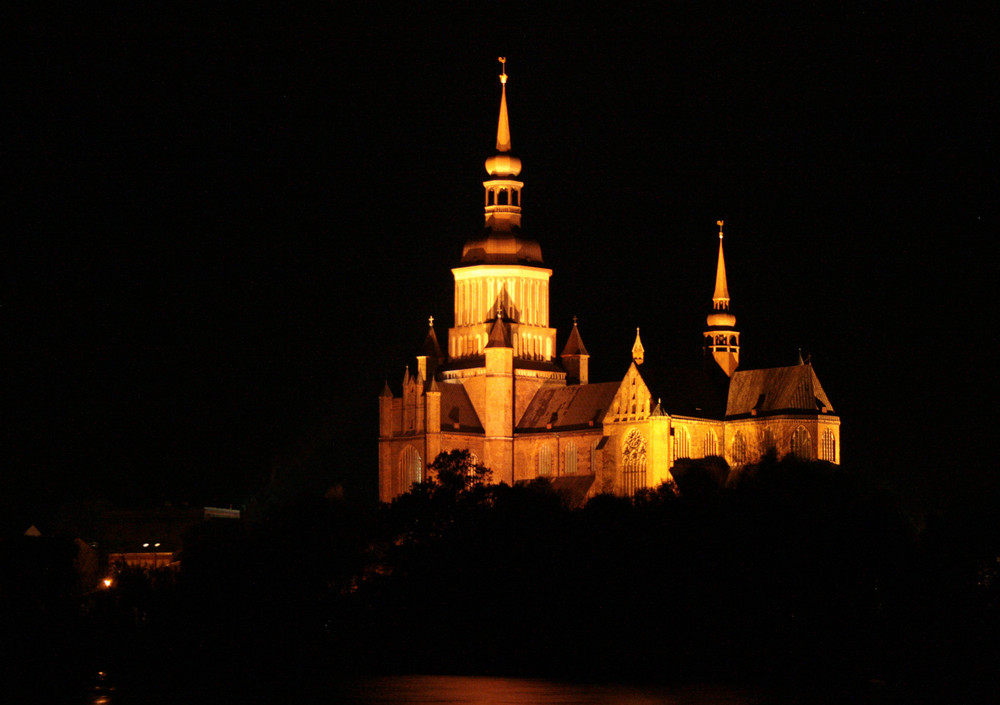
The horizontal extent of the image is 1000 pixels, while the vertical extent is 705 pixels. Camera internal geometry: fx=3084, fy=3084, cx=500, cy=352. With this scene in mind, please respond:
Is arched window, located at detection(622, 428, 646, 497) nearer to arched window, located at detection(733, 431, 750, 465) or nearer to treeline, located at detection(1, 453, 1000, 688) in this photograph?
arched window, located at detection(733, 431, 750, 465)


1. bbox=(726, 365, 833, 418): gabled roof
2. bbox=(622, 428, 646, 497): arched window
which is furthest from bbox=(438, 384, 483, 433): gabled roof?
bbox=(726, 365, 833, 418): gabled roof

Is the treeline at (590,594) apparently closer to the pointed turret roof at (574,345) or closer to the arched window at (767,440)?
the arched window at (767,440)

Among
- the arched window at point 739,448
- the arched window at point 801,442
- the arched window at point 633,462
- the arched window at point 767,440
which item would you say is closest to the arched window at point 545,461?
the arched window at point 633,462

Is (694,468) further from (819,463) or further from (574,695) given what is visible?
(574,695)

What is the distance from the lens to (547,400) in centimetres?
17000

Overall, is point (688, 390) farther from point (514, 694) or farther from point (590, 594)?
point (514, 694)

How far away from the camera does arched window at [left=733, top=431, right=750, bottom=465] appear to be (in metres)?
159

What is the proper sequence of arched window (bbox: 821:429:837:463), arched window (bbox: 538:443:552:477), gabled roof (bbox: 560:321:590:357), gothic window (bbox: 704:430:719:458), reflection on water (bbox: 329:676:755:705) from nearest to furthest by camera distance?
reflection on water (bbox: 329:676:755:705) < arched window (bbox: 821:429:837:463) < gothic window (bbox: 704:430:719:458) < arched window (bbox: 538:443:552:477) < gabled roof (bbox: 560:321:590:357)

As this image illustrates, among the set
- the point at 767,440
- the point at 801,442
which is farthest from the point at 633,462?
the point at 801,442

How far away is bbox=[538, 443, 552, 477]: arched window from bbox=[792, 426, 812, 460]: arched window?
50.5 feet

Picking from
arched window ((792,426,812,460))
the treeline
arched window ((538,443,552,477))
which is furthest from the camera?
arched window ((538,443,552,477))

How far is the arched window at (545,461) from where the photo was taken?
167 meters

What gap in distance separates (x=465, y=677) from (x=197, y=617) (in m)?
15.2

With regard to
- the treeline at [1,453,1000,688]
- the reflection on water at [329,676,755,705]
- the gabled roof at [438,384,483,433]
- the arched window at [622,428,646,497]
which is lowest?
the reflection on water at [329,676,755,705]
